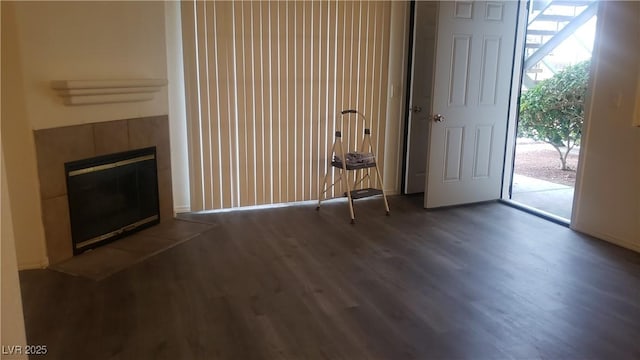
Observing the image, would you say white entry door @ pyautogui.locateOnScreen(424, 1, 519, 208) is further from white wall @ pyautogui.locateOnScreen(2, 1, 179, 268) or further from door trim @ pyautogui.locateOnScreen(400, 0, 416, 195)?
white wall @ pyautogui.locateOnScreen(2, 1, 179, 268)

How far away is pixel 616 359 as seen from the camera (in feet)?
7.53

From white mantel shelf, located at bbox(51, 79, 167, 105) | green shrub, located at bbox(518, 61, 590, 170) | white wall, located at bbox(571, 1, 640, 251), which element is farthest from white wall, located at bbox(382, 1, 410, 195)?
green shrub, located at bbox(518, 61, 590, 170)

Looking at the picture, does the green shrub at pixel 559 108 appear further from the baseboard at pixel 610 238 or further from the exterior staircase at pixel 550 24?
the baseboard at pixel 610 238

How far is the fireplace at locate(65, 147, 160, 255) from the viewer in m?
3.43

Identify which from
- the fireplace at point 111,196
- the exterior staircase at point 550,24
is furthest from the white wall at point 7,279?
the exterior staircase at point 550,24

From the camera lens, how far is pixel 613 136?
3809 millimetres

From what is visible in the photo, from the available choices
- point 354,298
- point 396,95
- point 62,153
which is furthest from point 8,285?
point 396,95

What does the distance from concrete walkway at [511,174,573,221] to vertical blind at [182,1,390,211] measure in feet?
5.76

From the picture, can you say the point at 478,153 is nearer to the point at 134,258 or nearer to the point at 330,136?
the point at 330,136

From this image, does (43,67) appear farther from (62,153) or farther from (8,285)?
(8,285)

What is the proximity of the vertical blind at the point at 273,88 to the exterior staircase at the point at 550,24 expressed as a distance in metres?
3.20

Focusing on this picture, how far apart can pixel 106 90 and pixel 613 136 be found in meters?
3.79

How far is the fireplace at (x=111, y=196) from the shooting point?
3434 mm

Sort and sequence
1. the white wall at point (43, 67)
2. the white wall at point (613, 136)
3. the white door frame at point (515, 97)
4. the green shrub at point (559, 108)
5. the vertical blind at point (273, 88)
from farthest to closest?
1. the green shrub at point (559, 108)
2. the white door frame at point (515, 97)
3. the vertical blind at point (273, 88)
4. the white wall at point (613, 136)
5. the white wall at point (43, 67)
